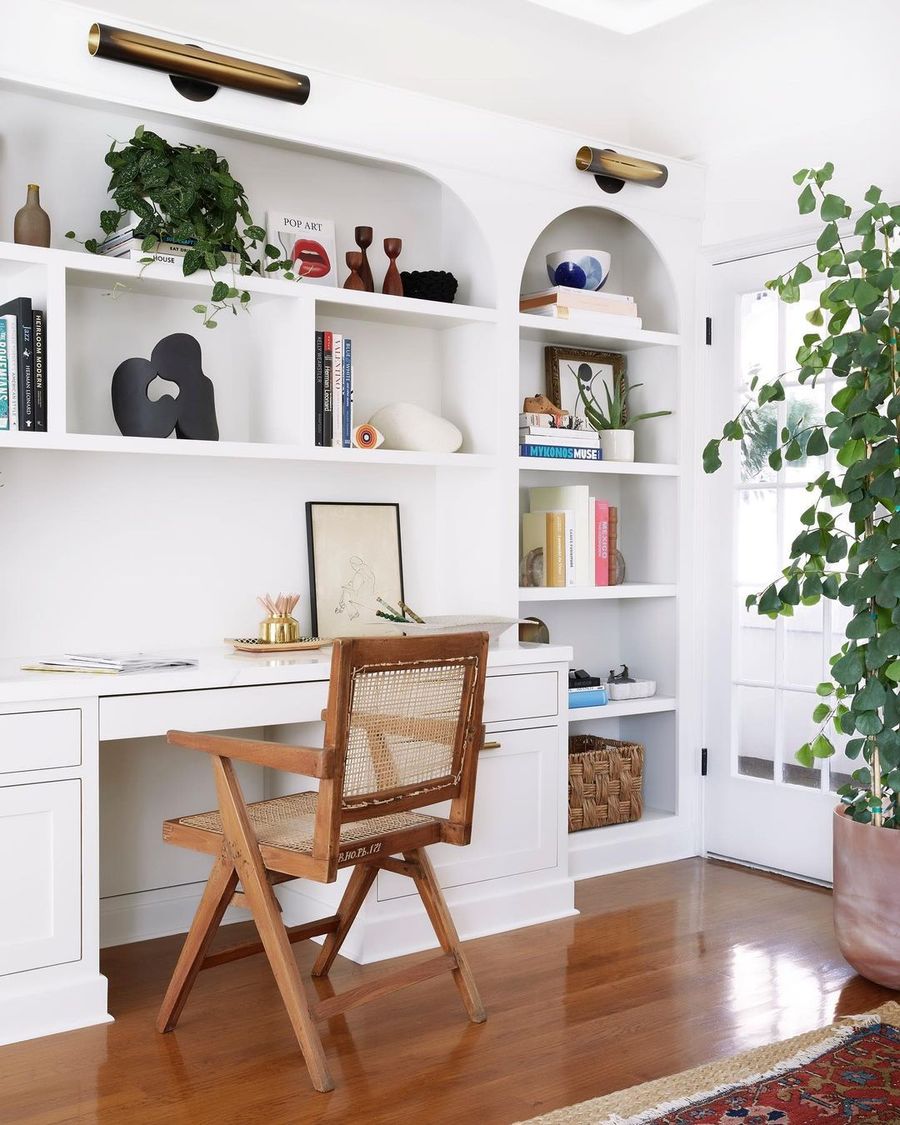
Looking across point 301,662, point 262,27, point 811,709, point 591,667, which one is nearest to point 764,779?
point 811,709

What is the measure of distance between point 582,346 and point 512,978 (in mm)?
2236

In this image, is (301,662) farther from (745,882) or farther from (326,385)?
(745,882)

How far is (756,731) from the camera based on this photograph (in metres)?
4.09

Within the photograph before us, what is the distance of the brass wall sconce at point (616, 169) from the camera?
3867 mm

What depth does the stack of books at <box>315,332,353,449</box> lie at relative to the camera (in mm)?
3391

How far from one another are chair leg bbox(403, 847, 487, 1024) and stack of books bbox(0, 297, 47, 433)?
138 cm

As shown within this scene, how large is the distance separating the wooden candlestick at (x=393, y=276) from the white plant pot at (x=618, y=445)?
956 millimetres

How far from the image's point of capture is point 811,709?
154 inches

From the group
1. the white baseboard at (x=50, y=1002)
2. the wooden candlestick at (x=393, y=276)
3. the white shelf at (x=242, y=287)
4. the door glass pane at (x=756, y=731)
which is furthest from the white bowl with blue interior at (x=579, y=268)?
the white baseboard at (x=50, y=1002)

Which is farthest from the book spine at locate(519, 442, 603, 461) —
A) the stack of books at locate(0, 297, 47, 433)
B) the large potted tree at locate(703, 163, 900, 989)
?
the stack of books at locate(0, 297, 47, 433)

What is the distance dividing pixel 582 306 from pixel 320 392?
1064 mm

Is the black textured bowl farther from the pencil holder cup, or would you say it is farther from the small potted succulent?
the pencil holder cup

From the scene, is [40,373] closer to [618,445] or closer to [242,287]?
[242,287]

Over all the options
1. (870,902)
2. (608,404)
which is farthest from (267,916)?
(608,404)
